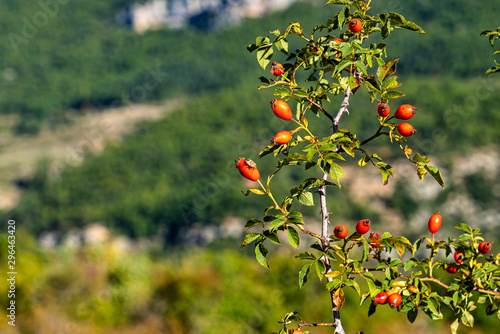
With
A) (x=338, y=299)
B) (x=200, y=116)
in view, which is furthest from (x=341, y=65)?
(x=200, y=116)

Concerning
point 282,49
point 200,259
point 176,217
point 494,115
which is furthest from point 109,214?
point 282,49

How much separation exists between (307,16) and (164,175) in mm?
47127

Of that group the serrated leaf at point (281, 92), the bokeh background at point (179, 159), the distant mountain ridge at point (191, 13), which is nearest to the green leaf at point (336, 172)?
the serrated leaf at point (281, 92)

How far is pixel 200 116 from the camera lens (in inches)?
3841

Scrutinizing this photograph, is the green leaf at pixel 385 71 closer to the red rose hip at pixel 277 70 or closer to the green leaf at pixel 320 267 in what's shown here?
the red rose hip at pixel 277 70

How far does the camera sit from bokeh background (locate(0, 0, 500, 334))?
25.3 metres

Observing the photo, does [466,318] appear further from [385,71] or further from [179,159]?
[179,159]

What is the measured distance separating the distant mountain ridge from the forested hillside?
35.8 ft

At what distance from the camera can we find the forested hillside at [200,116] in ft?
255

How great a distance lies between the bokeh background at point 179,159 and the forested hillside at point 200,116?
0.32 m

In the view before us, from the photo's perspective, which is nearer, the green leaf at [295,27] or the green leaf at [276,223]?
the green leaf at [276,223]

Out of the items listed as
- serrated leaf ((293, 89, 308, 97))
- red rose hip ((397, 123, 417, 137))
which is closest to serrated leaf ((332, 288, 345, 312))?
red rose hip ((397, 123, 417, 137))

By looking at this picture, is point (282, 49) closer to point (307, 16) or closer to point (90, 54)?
point (307, 16)

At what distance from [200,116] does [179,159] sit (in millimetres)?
11568
